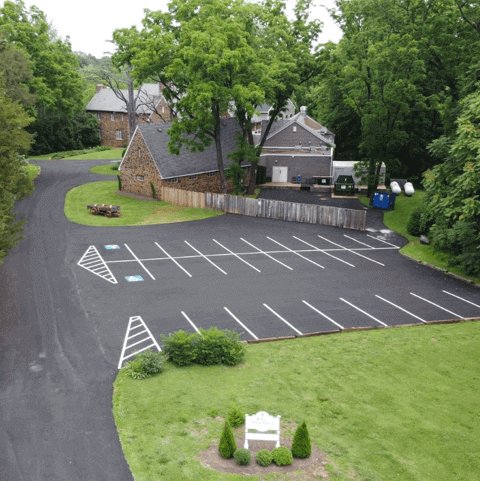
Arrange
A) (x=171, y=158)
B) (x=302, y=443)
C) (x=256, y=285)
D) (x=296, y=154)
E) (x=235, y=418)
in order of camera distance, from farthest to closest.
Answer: (x=296, y=154) < (x=171, y=158) < (x=256, y=285) < (x=235, y=418) < (x=302, y=443)

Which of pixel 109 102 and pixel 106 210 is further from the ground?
pixel 109 102

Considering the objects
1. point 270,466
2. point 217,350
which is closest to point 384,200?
point 217,350

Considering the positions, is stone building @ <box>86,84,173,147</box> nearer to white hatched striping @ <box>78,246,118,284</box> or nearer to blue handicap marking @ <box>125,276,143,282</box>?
white hatched striping @ <box>78,246,118,284</box>

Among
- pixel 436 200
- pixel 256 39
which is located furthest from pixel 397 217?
pixel 256 39

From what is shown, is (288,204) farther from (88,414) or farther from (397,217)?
(88,414)

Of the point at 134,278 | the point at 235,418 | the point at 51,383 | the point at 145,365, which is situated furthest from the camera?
the point at 134,278

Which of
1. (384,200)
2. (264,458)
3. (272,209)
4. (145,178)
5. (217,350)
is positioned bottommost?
(264,458)

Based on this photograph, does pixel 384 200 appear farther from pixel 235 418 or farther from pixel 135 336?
pixel 235 418

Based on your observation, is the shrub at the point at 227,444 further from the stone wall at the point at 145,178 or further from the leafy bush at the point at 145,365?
the stone wall at the point at 145,178
